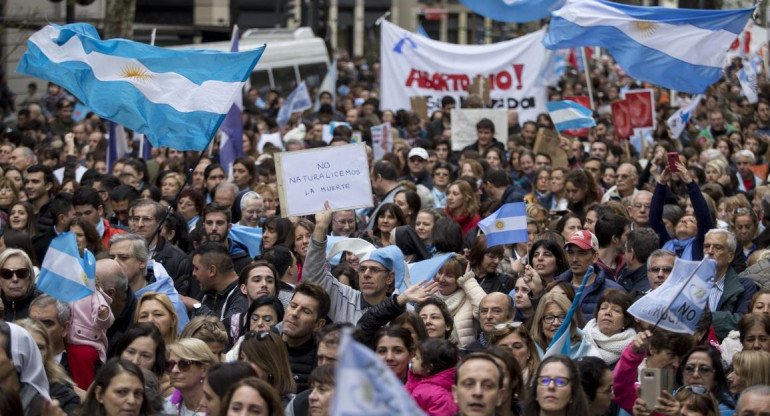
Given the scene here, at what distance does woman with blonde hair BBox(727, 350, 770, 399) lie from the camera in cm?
695

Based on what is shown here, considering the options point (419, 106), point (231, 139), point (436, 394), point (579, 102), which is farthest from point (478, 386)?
point (419, 106)

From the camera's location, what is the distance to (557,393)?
6.30 meters

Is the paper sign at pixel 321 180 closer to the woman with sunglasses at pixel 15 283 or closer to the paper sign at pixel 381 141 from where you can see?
the woman with sunglasses at pixel 15 283

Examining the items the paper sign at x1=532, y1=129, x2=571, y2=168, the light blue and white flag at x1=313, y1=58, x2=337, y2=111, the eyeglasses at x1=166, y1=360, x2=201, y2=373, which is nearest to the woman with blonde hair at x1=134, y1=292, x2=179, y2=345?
the eyeglasses at x1=166, y1=360, x2=201, y2=373

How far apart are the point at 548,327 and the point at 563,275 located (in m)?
1.19

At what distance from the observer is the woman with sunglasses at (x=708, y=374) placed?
22.6ft

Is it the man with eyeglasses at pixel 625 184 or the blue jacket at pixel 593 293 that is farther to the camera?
the man with eyeglasses at pixel 625 184

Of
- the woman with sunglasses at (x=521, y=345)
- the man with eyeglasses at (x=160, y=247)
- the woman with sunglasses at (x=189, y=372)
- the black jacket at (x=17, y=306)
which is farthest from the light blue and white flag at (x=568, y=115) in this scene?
the woman with sunglasses at (x=189, y=372)

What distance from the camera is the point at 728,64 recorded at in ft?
104

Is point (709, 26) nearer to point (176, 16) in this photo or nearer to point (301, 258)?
point (301, 258)

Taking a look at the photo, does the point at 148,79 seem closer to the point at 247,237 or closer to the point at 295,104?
the point at 247,237

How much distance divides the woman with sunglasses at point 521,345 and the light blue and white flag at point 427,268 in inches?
55.8

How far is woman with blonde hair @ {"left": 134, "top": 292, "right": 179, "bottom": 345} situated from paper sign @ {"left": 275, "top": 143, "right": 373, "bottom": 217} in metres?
1.98

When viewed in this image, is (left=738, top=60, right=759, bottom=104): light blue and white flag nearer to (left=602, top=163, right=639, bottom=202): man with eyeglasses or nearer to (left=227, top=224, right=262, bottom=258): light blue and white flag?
(left=602, top=163, right=639, bottom=202): man with eyeglasses
